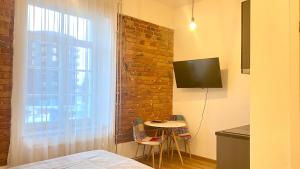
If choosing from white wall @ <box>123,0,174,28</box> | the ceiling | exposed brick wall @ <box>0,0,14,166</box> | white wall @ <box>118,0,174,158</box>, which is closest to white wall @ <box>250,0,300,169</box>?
exposed brick wall @ <box>0,0,14,166</box>

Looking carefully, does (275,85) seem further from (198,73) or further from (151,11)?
(151,11)

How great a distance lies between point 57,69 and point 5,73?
57cm

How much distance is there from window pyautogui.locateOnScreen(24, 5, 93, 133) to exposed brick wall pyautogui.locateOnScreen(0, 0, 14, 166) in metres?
0.19

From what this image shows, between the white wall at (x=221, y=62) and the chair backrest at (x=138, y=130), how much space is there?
97 centimetres

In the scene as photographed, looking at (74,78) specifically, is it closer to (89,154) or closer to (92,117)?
(92,117)

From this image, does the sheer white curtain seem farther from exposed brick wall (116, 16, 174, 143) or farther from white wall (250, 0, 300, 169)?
white wall (250, 0, 300, 169)

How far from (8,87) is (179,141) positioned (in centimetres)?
310

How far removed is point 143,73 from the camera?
13.5 feet

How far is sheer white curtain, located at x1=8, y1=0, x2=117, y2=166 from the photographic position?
267 cm

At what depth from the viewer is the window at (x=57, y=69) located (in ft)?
9.01

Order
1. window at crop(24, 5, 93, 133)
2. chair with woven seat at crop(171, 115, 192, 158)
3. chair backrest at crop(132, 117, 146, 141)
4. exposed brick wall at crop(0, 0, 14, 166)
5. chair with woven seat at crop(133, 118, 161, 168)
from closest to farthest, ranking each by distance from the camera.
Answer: exposed brick wall at crop(0, 0, 14, 166) → window at crop(24, 5, 93, 133) → chair with woven seat at crop(133, 118, 161, 168) → chair backrest at crop(132, 117, 146, 141) → chair with woven seat at crop(171, 115, 192, 158)

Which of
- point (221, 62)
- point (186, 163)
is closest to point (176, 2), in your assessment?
point (221, 62)

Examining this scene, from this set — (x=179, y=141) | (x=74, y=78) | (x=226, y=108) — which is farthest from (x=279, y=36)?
(x=179, y=141)

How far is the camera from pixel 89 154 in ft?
8.30
